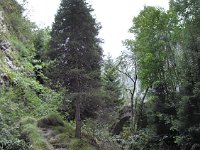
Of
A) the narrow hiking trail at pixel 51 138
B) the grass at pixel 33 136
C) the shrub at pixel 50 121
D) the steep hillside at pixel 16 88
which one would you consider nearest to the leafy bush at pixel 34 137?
the grass at pixel 33 136

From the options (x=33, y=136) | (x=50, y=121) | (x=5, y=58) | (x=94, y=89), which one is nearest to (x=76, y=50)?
(x=94, y=89)

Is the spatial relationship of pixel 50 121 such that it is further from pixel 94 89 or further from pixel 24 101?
pixel 24 101

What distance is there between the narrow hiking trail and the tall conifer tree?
1.20 metres

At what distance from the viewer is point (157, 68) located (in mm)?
17125

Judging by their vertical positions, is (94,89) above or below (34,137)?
above

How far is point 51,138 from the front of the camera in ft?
47.5

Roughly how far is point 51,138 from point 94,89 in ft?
9.98

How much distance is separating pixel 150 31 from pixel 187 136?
6438 millimetres

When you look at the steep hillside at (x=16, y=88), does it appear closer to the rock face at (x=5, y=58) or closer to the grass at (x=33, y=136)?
the rock face at (x=5, y=58)

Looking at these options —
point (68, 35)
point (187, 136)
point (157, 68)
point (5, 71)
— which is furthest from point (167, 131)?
point (5, 71)

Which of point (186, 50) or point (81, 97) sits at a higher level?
point (186, 50)

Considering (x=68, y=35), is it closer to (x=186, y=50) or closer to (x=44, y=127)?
(x=44, y=127)

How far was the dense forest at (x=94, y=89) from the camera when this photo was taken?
13133 mm

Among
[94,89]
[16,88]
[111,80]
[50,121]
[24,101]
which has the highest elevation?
[111,80]
